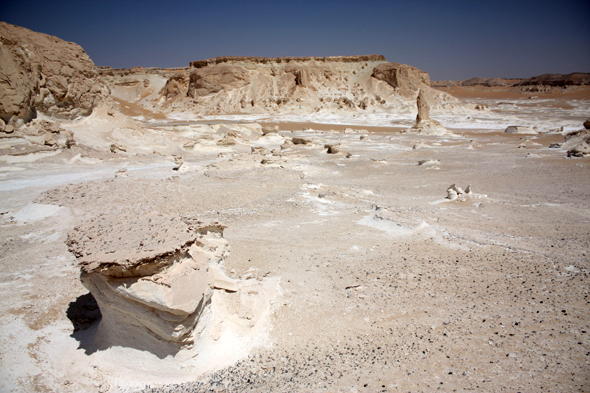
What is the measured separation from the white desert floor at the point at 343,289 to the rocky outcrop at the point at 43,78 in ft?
12.3

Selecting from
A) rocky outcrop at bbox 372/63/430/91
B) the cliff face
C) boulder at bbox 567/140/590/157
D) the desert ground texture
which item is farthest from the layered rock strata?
rocky outcrop at bbox 372/63/430/91

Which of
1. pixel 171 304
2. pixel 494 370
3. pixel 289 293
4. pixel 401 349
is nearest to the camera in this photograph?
pixel 494 370

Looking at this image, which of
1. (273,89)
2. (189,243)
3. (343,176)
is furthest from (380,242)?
(273,89)

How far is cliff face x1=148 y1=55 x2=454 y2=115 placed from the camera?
40.7 m

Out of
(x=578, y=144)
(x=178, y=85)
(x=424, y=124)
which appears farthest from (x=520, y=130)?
(x=178, y=85)

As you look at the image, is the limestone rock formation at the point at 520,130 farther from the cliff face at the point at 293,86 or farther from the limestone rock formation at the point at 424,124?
Answer: the cliff face at the point at 293,86

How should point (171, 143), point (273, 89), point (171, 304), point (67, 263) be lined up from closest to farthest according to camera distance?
point (171, 304)
point (67, 263)
point (171, 143)
point (273, 89)

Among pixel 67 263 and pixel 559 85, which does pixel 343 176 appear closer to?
pixel 67 263

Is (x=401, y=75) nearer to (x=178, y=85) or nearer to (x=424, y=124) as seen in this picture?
(x=424, y=124)

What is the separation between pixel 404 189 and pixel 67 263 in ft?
25.0

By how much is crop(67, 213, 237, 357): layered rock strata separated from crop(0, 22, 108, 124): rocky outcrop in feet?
35.1

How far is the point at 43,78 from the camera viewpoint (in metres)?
12.2

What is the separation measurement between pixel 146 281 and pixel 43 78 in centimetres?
1300

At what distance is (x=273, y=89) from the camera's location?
43.8m
